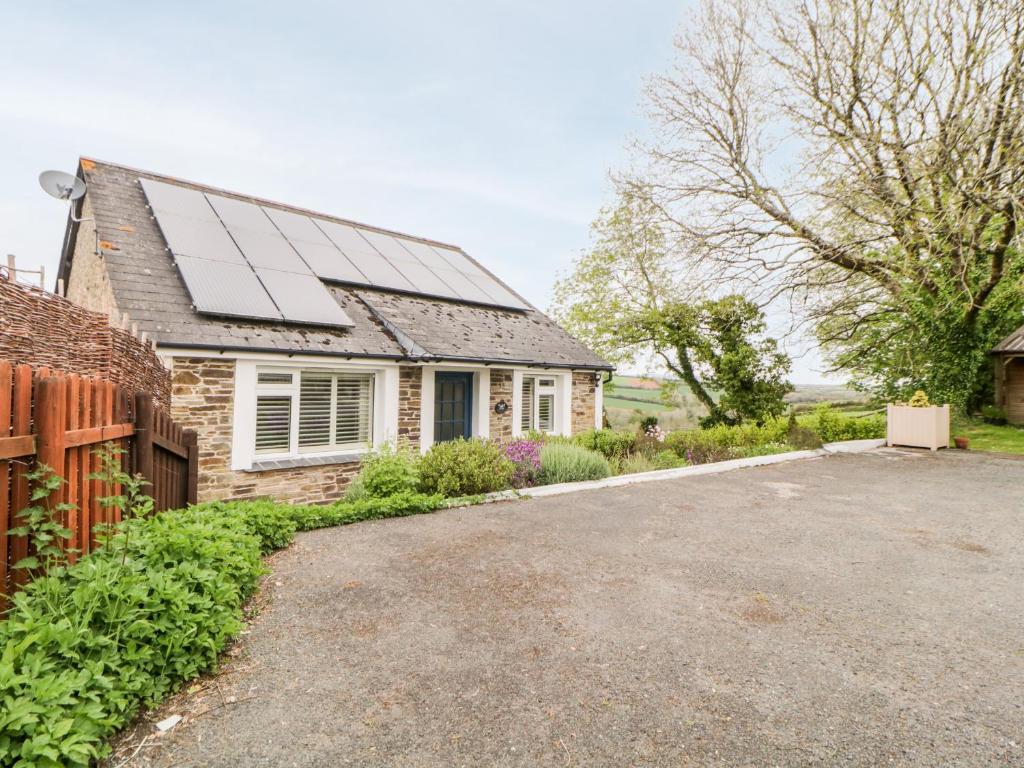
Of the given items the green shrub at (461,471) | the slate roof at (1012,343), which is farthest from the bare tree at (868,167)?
the green shrub at (461,471)

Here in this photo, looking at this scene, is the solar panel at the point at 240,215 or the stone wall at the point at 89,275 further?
the solar panel at the point at 240,215

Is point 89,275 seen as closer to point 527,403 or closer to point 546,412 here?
point 527,403

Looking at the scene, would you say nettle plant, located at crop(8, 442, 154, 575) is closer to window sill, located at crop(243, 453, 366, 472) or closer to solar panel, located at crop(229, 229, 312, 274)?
window sill, located at crop(243, 453, 366, 472)

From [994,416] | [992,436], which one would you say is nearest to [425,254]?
[992,436]

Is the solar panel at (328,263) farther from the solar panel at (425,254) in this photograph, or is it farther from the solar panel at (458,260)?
the solar panel at (458,260)

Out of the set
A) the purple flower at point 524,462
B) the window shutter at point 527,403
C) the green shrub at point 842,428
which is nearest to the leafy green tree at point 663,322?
the green shrub at point 842,428

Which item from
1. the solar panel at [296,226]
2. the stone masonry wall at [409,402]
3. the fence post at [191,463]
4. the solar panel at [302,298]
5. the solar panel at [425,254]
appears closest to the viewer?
the fence post at [191,463]

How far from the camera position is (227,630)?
271 centimetres

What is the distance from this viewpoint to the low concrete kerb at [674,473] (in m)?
7.16

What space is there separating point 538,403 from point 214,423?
7013 millimetres

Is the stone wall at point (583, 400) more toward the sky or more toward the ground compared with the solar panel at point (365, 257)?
more toward the ground

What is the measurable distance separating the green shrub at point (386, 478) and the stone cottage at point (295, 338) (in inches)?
58.2


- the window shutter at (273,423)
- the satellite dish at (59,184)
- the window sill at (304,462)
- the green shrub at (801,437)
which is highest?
the satellite dish at (59,184)

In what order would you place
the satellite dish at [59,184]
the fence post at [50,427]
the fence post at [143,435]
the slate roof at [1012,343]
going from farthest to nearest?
the slate roof at [1012,343], the satellite dish at [59,184], the fence post at [143,435], the fence post at [50,427]
